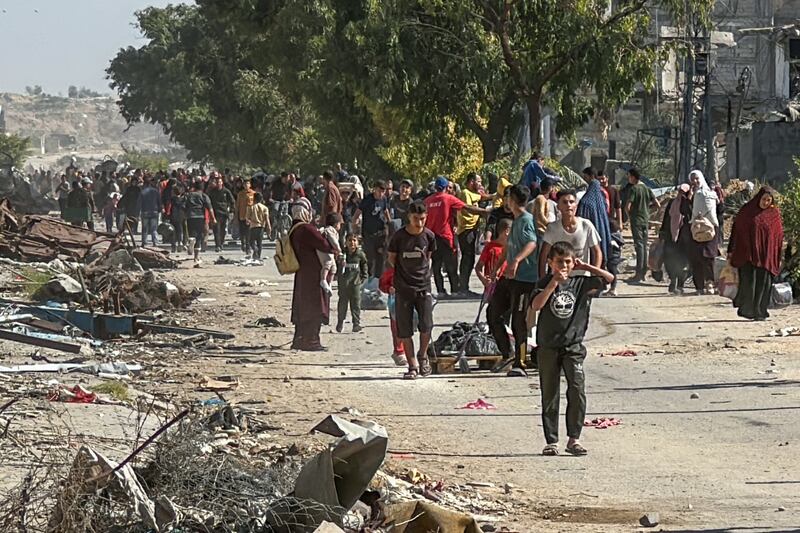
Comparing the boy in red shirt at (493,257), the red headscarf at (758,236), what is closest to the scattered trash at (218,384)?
the boy in red shirt at (493,257)

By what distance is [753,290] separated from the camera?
1599 cm

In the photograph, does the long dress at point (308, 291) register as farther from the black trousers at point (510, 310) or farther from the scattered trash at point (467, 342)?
the black trousers at point (510, 310)

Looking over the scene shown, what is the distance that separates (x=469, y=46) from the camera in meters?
30.2

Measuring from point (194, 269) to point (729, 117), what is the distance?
18756 mm

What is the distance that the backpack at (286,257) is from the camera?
54.4 feet

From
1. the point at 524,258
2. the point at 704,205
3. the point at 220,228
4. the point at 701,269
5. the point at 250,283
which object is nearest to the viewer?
the point at 524,258

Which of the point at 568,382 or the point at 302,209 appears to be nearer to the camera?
the point at 568,382

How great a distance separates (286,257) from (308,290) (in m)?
0.41

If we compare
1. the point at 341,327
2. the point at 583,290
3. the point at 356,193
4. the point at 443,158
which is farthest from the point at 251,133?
the point at 583,290

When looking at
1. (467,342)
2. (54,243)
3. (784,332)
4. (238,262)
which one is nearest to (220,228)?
(238,262)

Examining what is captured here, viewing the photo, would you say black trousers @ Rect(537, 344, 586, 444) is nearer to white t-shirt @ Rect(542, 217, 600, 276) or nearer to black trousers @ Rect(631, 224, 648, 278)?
white t-shirt @ Rect(542, 217, 600, 276)

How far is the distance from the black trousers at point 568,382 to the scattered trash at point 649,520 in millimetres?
1960

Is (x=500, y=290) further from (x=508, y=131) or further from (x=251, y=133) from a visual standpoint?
(x=251, y=133)

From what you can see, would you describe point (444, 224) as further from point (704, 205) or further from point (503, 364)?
point (503, 364)
